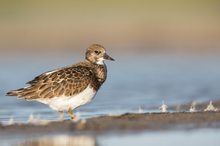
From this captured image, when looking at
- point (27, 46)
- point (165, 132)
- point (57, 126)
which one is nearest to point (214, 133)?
point (165, 132)

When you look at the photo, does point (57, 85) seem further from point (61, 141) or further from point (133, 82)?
point (133, 82)

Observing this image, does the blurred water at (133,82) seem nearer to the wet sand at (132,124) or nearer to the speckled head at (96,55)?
the speckled head at (96,55)

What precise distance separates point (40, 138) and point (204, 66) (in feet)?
41.5

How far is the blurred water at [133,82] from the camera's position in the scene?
15.6 metres

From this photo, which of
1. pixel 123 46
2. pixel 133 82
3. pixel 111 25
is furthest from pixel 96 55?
pixel 111 25

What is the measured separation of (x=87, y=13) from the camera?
33750 mm

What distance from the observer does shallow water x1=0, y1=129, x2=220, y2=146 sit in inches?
413

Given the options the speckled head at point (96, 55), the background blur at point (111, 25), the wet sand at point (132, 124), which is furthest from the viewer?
the background blur at point (111, 25)

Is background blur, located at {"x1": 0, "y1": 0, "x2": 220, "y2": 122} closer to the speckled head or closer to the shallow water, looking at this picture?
the speckled head

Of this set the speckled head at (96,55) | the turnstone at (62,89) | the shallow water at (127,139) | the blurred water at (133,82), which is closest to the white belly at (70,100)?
the turnstone at (62,89)

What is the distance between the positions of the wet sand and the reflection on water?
42 centimetres

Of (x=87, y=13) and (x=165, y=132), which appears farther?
(x=87, y=13)

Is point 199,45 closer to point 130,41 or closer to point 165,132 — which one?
point 130,41

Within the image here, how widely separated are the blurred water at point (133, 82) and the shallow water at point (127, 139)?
9.55ft
